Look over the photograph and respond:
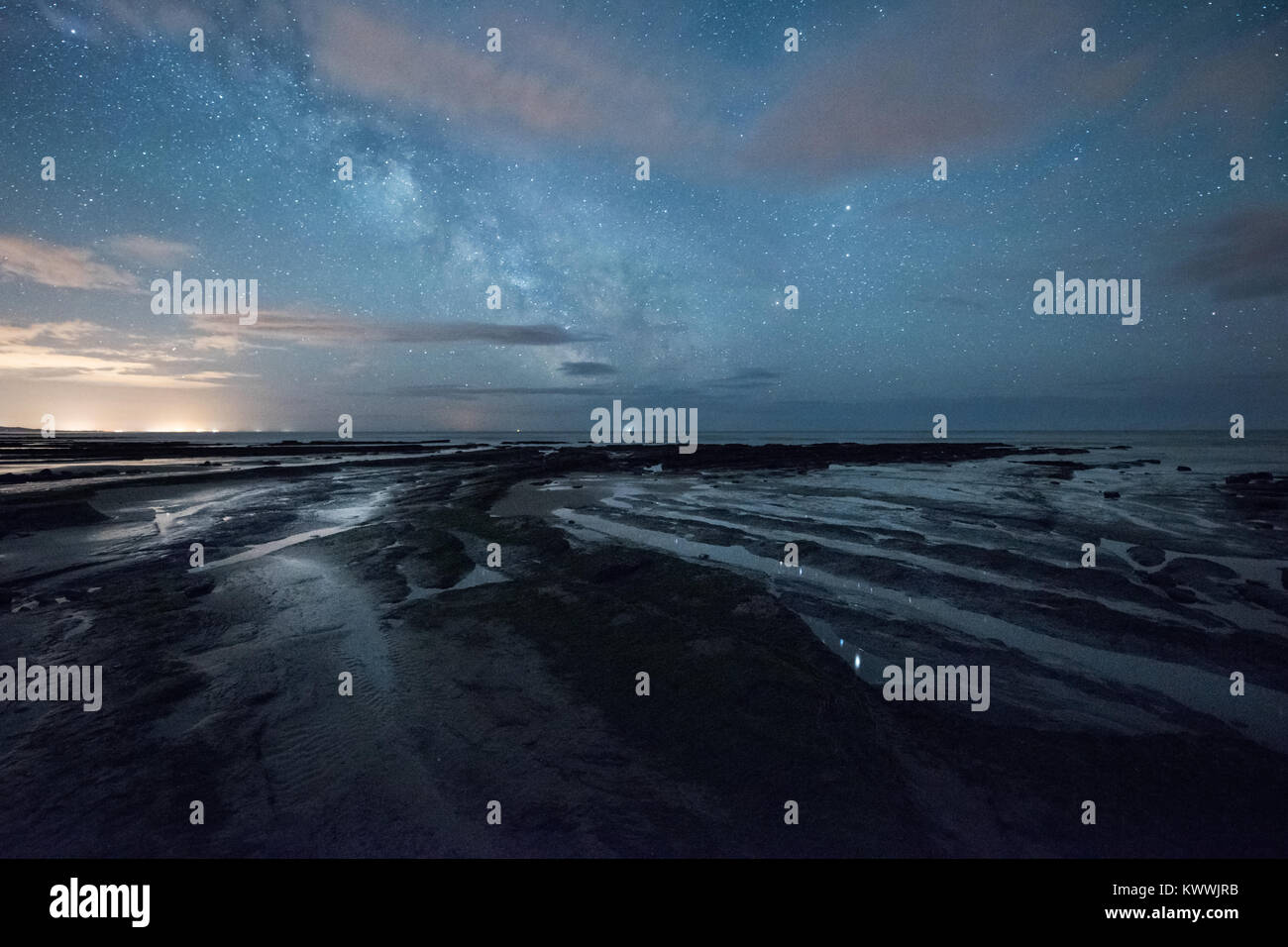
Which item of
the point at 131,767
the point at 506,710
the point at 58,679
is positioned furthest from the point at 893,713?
the point at 58,679

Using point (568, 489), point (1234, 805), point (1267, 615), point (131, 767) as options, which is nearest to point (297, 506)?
point (568, 489)

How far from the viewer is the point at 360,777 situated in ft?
17.7

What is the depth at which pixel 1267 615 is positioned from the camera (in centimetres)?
980

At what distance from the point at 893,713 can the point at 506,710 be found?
530 centimetres

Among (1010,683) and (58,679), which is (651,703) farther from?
(58,679)

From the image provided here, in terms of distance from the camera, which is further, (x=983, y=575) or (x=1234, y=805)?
(x=983, y=575)

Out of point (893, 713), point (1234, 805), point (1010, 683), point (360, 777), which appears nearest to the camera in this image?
point (1234, 805)

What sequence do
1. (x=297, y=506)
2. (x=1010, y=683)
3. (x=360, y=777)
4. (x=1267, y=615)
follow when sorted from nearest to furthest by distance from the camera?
(x=360, y=777) < (x=1010, y=683) < (x=1267, y=615) < (x=297, y=506)

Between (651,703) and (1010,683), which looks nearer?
(651,703)

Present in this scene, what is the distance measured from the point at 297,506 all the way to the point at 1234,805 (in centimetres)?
3020

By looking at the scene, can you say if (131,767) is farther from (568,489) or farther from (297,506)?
(568,489)

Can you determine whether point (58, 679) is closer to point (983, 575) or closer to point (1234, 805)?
point (1234, 805)
